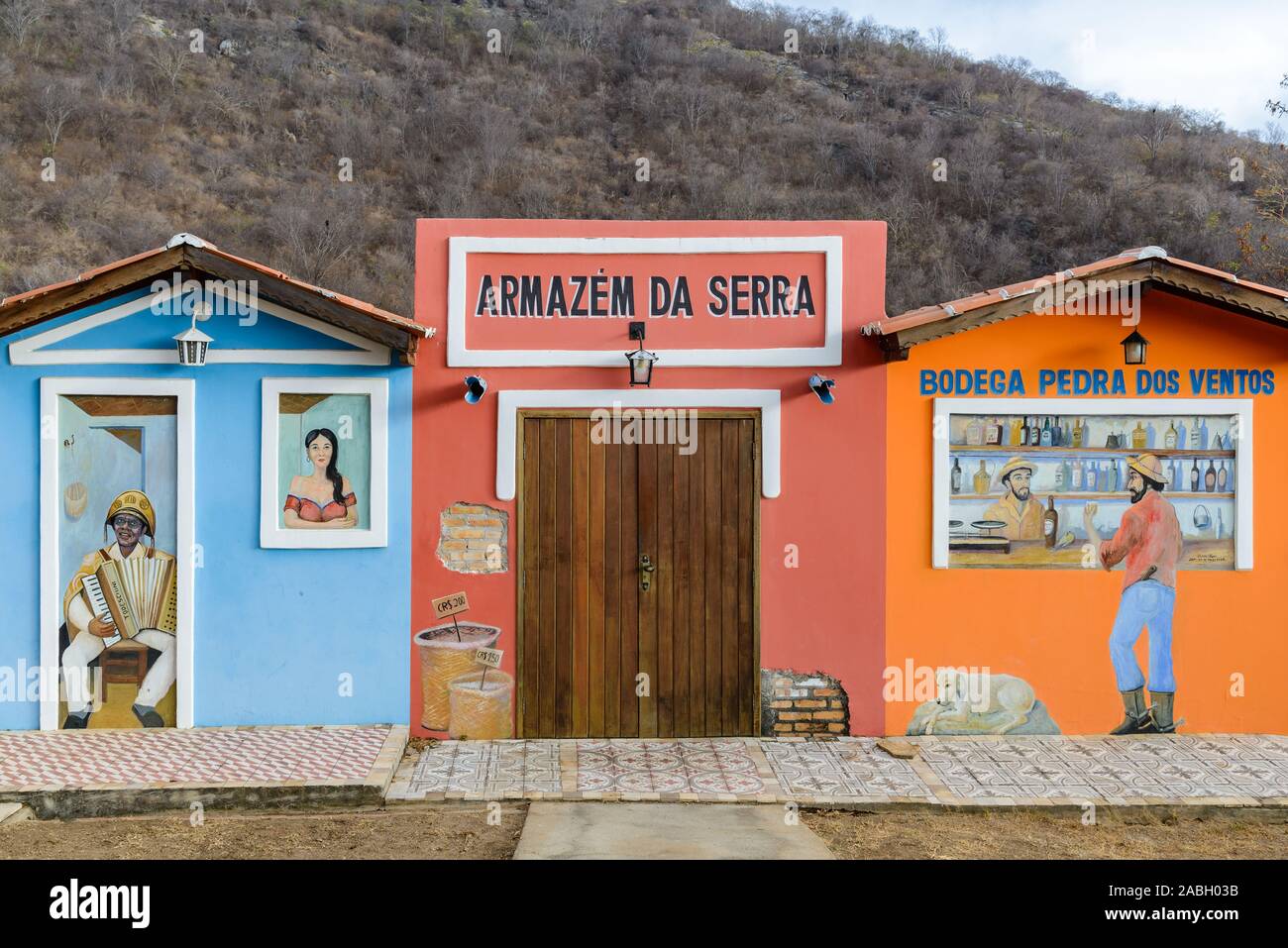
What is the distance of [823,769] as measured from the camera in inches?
299

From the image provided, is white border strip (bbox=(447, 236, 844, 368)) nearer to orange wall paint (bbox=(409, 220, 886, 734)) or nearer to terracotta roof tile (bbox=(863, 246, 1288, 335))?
orange wall paint (bbox=(409, 220, 886, 734))

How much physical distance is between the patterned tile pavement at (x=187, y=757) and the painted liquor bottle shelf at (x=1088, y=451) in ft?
15.9

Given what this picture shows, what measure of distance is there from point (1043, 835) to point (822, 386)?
135 inches

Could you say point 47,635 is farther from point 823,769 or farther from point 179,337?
point 823,769

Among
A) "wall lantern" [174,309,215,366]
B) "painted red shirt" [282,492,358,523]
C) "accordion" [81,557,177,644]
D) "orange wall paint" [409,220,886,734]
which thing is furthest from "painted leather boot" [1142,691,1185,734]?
"wall lantern" [174,309,215,366]

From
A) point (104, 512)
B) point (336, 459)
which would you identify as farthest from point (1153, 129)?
point (104, 512)

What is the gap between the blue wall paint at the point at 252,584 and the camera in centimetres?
812

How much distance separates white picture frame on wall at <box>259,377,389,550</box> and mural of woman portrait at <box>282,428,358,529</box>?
33 millimetres

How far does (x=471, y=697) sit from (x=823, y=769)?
2.64m

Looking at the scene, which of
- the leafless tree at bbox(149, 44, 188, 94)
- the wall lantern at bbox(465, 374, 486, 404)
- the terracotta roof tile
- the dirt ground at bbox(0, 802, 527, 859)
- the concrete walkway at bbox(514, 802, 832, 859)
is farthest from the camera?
Result: the leafless tree at bbox(149, 44, 188, 94)

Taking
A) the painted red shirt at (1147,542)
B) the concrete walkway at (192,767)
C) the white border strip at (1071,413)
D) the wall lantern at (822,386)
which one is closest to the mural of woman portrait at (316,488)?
the concrete walkway at (192,767)

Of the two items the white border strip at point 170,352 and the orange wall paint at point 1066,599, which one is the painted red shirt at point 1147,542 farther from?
the white border strip at point 170,352

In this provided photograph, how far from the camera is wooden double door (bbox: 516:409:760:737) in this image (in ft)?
27.4

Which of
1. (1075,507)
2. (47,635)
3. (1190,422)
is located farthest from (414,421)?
(1190,422)
